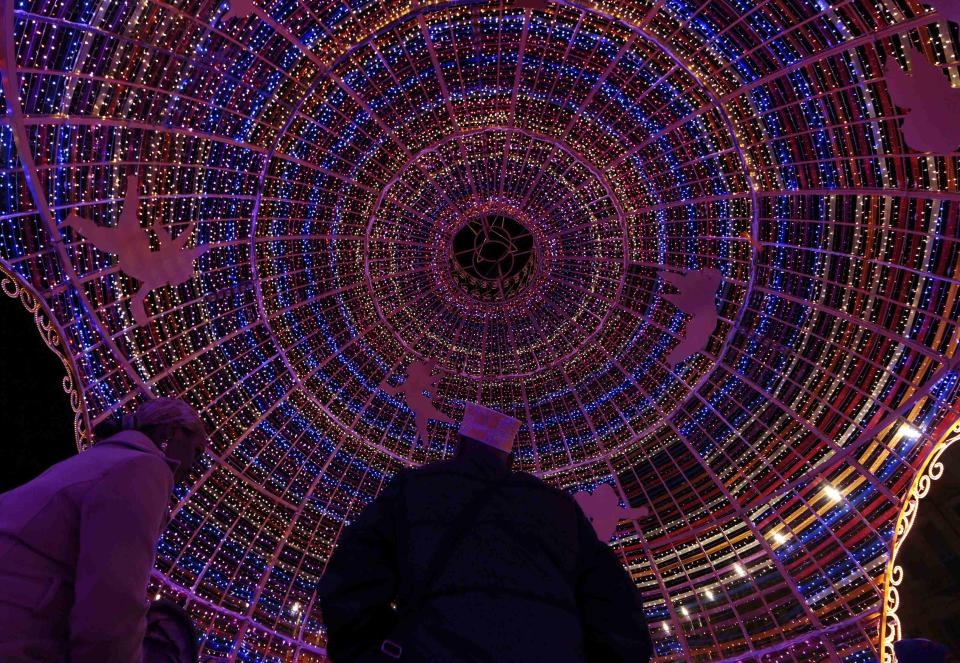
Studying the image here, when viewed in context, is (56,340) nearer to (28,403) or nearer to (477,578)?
(28,403)

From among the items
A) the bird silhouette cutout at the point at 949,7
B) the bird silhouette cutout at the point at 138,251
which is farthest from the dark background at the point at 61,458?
the bird silhouette cutout at the point at 949,7

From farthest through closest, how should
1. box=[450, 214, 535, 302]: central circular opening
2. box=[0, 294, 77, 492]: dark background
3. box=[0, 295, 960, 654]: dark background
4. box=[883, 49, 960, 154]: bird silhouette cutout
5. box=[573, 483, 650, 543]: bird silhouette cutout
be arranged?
1. box=[450, 214, 535, 302]: central circular opening
2. box=[573, 483, 650, 543]: bird silhouette cutout
3. box=[0, 295, 960, 654]: dark background
4. box=[0, 294, 77, 492]: dark background
5. box=[883, 49, 960, 154]: bird silhouette cutout

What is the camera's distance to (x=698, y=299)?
1622cm

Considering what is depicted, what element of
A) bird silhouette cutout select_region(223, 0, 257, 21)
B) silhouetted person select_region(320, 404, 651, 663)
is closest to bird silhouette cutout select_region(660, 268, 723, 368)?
bird silhouette cutout select_region(223, 0, 257, 21)

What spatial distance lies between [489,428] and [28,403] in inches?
482

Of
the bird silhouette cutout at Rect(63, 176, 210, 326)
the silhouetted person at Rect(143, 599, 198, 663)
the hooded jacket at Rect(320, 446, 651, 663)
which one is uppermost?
the hooded jacket at Rect(320, 446, 651, 663)

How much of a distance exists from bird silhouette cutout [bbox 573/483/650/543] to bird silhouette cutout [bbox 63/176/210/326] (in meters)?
13.2

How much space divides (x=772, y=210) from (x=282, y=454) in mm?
17593

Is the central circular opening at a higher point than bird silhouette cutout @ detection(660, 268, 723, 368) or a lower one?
lower

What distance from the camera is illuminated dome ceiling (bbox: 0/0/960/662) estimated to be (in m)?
13.9

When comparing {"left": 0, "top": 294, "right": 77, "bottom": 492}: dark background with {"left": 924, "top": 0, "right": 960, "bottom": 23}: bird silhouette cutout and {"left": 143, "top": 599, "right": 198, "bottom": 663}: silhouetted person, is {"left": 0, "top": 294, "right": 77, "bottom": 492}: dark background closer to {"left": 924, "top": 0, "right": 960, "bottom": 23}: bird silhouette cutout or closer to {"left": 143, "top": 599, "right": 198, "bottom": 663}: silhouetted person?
{"left": 143, "top": 599, "right": 198, "bottom": 663}: silhouetted person

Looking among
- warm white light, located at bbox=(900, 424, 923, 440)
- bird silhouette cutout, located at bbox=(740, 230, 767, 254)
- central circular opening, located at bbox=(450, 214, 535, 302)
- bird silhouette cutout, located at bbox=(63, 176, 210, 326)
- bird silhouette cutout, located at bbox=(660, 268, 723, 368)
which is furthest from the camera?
central circular opening, located at bbox=(450, 214, 535, 302)

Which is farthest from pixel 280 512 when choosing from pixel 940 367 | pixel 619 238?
pixel 940 367

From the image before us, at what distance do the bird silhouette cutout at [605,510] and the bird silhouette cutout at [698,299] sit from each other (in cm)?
585
